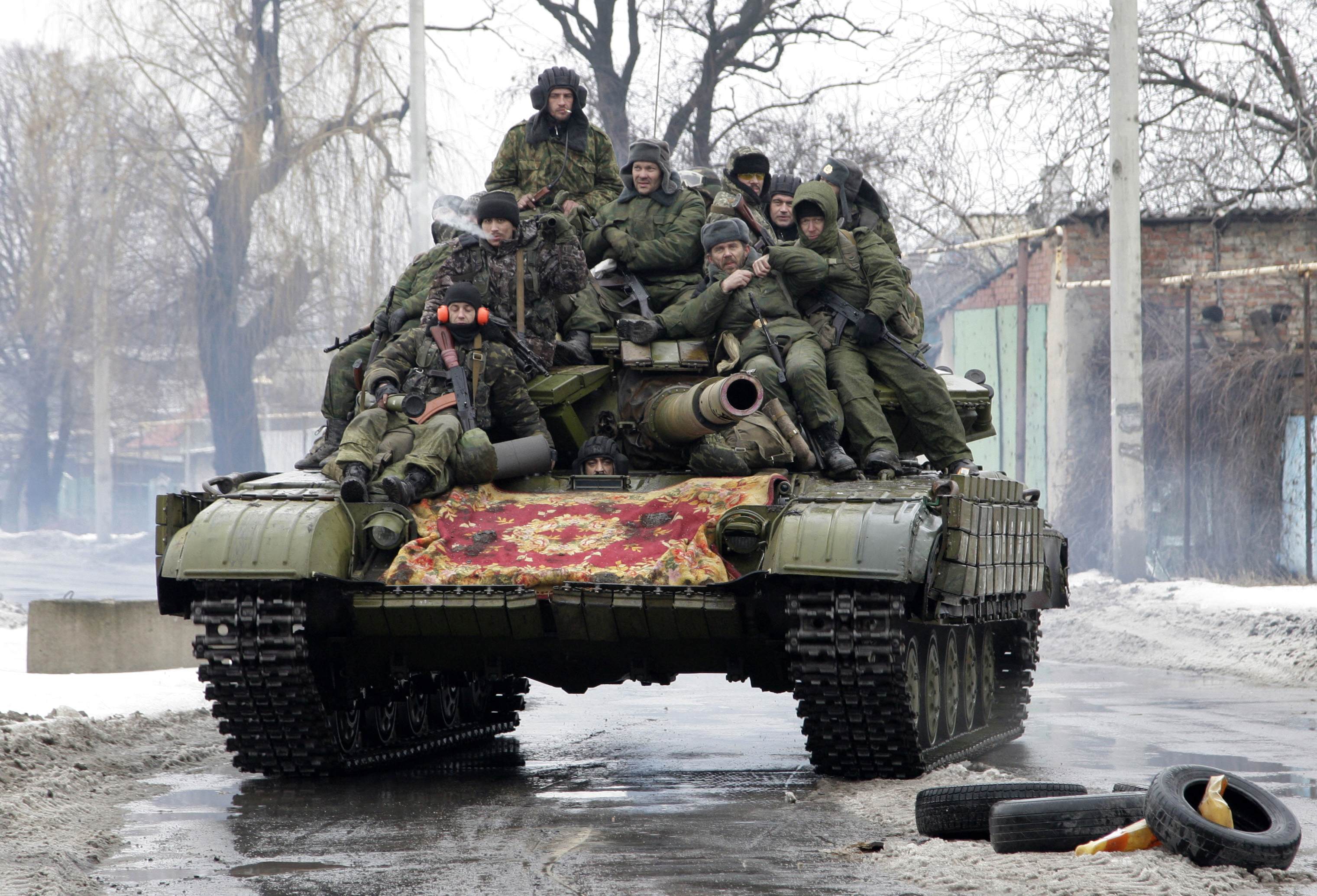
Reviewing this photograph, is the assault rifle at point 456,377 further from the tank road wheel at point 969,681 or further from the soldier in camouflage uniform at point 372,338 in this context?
the tank road wheel at point 969,681

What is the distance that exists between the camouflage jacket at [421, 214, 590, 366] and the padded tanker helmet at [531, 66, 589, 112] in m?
1.89

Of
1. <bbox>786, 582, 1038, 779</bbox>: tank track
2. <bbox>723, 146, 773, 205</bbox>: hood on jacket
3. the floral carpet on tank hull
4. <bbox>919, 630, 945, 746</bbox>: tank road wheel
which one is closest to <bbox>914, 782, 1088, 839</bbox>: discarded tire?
<bbox>786, 582, 1038, 779</bbox>: tank track

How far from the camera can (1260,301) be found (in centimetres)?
2236

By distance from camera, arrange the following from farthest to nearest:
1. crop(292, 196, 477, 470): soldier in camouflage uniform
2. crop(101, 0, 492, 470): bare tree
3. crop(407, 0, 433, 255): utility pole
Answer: crop(101, 0, 492, 470): bare tree → crop(407, 0, 433, 255): utility pole → crop(292, 196, 477, 470): soldier in camouflage uniform

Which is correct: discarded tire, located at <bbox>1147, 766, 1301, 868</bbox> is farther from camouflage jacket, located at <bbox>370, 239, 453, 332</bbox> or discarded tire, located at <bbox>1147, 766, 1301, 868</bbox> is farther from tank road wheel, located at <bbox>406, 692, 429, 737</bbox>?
camouflage jacket, located at <bbox>370, 239, 453, 332</bbox>

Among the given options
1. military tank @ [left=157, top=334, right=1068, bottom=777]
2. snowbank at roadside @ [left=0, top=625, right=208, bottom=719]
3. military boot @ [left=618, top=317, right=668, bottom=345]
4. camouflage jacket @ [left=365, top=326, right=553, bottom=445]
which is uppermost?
military boot @ [left=618, top=317, right=668, bottom=345]

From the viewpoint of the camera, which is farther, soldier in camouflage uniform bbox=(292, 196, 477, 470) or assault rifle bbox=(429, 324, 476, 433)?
soldier in camouflage uniform bbox=(292, 196, 477, 470)

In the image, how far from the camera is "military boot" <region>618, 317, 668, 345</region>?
10922 mm

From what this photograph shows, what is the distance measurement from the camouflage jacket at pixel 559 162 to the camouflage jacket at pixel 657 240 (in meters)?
0.68

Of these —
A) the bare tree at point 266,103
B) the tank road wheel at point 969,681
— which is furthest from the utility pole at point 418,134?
the tank road wheel at point 969,681

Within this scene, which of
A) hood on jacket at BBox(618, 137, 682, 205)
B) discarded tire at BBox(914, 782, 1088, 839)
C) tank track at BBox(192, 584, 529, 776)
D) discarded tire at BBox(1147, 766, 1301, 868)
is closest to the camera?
discarded tire at BBox(1147, 766, 1301, 868)

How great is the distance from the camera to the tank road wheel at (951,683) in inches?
409

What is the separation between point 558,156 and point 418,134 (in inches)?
347

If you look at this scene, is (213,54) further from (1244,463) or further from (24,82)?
(1244,463)
